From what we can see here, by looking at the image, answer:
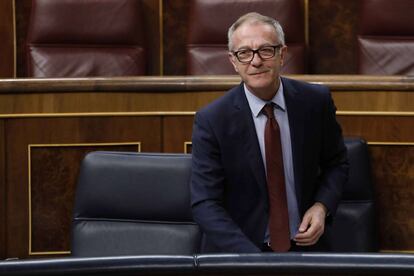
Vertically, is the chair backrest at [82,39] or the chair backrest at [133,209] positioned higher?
the chair backrest at [82,39]

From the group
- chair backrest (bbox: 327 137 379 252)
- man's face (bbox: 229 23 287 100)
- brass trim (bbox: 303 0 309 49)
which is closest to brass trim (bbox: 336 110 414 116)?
chair backrest (bbox: 327 137 379 252)

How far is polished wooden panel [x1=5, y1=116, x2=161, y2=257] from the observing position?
943 millimetres

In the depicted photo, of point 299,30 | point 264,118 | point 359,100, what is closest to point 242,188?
point 264,118

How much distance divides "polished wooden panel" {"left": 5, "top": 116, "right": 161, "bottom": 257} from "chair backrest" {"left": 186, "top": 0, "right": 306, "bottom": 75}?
0.33 m

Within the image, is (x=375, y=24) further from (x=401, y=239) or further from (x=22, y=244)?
(x=22, y=244)

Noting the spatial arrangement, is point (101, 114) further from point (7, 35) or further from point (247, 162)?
point (7, 35)

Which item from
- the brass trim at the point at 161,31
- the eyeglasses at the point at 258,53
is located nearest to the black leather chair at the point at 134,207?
the eyeglasses at the point at 258,53

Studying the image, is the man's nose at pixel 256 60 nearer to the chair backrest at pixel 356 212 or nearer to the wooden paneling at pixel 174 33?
the chair backrest at pixel 356 212

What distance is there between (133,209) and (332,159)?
0.19 metres

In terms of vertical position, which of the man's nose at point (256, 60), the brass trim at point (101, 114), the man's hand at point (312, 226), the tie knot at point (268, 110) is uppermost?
the man's nose at point (256, 60)

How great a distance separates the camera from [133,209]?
0.73 m

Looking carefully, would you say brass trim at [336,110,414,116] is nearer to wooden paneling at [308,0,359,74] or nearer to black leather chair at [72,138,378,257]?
black leather chair at [72,138,378,257]

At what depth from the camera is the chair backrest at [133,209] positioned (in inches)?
28.3

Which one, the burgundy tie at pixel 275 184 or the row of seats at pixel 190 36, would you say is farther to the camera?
the row of seats at pixel 190 36
